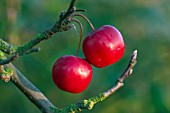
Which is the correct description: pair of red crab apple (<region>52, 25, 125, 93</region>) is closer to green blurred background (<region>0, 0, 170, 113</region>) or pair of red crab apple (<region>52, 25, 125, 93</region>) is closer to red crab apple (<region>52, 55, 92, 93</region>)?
red crab apple (<region>52, 55, 92, 93</region>)

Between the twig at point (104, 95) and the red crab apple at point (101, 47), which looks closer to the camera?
the twig at point (104, 95)

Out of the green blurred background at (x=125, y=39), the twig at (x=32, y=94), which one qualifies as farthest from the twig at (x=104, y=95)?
the green blurred background at (x=125, y=39)

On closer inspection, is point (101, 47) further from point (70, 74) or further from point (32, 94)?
point (32, 94)

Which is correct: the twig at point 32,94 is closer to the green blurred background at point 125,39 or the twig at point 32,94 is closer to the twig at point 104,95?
the twig at point 104,95

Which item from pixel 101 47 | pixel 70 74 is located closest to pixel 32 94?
pixel 70 74

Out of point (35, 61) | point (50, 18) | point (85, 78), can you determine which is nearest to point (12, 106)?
point (35, 61)

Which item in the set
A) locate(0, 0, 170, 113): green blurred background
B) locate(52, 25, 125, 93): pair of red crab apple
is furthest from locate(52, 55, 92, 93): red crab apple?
locate(0, 0, 170, 113): green blurred background
